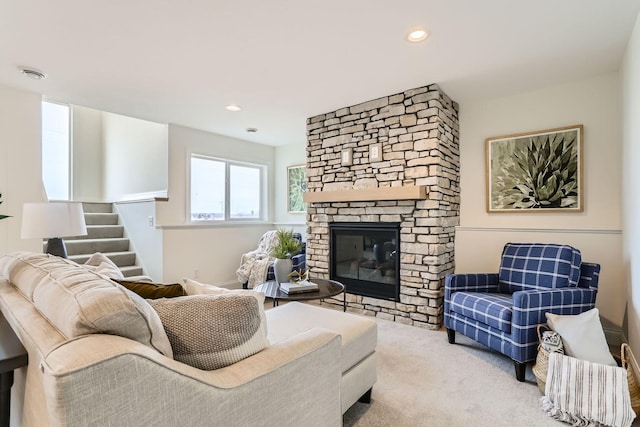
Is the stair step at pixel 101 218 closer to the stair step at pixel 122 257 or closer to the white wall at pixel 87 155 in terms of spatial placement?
the stair step at pixel 122 257

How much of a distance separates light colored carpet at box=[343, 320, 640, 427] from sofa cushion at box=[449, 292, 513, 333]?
32 centimetres

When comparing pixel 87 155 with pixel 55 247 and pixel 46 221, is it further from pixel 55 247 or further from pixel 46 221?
pixel 46 221

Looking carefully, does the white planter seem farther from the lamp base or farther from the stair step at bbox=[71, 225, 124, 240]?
the stair step at bbox=[71, 225, 124, 240]

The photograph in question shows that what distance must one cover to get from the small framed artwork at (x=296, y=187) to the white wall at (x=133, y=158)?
1.92m

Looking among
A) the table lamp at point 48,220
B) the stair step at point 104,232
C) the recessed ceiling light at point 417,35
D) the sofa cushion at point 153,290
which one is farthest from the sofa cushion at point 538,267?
the stair step at point 104,232

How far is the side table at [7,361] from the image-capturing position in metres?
0.98

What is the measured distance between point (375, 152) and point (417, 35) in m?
1.43

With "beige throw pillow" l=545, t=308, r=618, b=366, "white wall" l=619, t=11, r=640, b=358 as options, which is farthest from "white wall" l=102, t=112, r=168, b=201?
"white wall" l=619, t=11, r=640, b=358

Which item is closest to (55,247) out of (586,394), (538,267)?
(586,394)

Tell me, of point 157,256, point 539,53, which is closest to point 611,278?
point 539,53

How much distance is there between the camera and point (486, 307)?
97.0 inches

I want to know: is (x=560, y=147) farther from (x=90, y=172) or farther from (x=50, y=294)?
(x=90, y=172)

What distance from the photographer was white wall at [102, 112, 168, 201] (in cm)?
466

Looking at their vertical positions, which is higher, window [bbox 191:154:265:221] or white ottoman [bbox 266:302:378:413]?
window [bbox 191:154:265:221]
